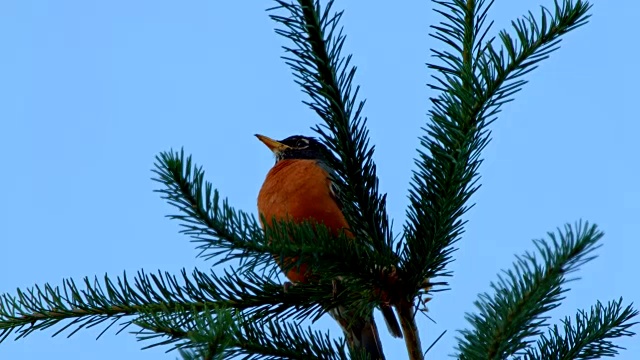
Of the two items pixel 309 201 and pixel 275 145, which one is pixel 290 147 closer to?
pixel 275 145

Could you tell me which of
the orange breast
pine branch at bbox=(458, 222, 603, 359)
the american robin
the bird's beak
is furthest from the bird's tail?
the bird's beak

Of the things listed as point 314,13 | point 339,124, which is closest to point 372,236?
point 339,124

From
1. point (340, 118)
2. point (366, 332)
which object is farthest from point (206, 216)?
point (366, 332)

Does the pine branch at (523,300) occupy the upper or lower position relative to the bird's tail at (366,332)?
lower

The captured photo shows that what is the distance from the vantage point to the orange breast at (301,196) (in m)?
3.97

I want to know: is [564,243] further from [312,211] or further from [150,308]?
[312,211]

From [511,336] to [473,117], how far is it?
73cm

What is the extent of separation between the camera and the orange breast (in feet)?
13.0

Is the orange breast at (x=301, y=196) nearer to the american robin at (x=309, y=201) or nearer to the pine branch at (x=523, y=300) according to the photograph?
the american robin at (x=309, y=201)

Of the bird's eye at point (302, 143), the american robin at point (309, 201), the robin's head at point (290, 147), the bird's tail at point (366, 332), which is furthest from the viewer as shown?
the bird's eye at point (302, 143)

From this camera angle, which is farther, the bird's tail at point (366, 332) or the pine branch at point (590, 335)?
the bird's tail at point (366, 332)

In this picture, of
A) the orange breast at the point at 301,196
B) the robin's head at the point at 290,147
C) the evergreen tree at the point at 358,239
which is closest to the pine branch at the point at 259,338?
the evergreen tree at the point at 358,239

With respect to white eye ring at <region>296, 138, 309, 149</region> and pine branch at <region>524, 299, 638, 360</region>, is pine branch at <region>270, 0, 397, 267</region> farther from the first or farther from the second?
white eye ring at <region>296, 138, 309, 149</region>

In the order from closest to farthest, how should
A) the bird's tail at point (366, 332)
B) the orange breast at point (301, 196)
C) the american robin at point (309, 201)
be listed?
1. the bird's tail at point (366, 332)
2. the american robin at point (309, 201)
3. the orange breast at point (301, 196)
